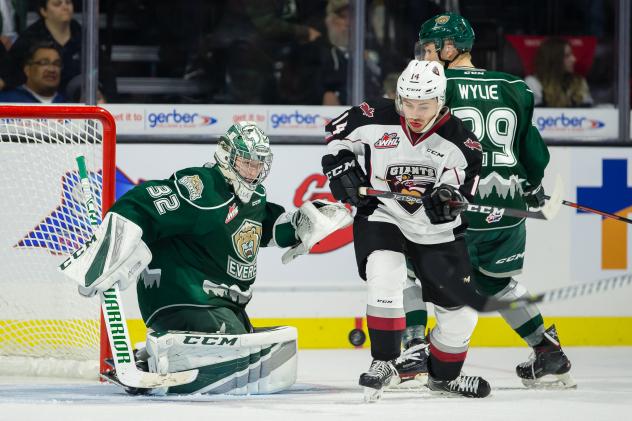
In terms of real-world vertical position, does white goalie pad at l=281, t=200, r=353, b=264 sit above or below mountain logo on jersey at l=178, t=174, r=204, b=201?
below

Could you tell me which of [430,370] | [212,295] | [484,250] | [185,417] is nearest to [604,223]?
[484,250]

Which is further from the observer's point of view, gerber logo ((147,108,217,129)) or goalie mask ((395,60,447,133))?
gerber logo ((147,108,217,129))

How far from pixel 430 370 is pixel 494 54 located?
209cm

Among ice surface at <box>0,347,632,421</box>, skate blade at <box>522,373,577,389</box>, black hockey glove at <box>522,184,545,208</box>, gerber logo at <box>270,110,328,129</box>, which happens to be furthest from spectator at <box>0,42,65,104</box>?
skate blade at <box>522,373,577,389</box>

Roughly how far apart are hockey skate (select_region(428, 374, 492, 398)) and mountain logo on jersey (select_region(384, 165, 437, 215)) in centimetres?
57

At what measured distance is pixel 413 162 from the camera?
172 inches

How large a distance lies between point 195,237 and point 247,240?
17 centimetres

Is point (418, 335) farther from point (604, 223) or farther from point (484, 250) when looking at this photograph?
point (604, 223)

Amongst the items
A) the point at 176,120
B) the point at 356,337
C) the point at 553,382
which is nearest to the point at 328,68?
the point at 176,120

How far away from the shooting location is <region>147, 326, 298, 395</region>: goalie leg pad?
4.39 m

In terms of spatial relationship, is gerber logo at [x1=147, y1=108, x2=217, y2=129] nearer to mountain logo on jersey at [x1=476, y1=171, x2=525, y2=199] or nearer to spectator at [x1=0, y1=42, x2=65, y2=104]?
spectator at [x1=0, y1=42, x2=65, y2=104]

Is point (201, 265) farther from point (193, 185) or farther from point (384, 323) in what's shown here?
point (384, 323)

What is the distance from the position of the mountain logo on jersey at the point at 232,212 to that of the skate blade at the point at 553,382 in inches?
46.7

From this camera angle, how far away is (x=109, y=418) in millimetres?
3996
